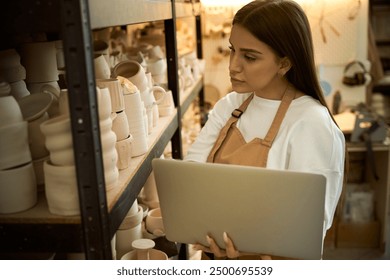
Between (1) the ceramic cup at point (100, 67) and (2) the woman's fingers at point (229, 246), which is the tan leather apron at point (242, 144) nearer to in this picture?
(2) the woman's fingers at point (229, 246)

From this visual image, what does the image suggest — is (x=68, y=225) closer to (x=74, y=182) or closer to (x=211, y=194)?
(x=74, y=182)

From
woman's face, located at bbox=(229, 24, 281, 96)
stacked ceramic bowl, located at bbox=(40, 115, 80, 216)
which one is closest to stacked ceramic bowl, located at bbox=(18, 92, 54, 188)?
stacked ceramic bowl, located at bbox=(40, 115, 80, 216)

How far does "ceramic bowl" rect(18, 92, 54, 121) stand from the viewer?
1.03m

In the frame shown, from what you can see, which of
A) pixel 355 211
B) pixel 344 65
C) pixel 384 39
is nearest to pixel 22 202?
pixel 355 211

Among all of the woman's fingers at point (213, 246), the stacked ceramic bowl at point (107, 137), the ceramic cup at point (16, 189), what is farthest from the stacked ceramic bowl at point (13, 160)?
the woman's fingers at point (213, 246)

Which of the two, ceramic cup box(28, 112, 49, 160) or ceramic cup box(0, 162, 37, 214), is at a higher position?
ceramic cup box(28, 112, 49, 160)

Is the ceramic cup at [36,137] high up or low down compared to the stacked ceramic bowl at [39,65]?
down

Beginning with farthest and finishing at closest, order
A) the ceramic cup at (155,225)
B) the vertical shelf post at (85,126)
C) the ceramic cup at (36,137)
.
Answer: the ceramic cup at (155,225) < the ceramic cup at (36,137) < the vertical shelf post at (85,126)

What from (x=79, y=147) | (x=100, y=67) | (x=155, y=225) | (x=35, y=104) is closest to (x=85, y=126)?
(x=79, y=147)

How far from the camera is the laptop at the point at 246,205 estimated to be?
3.25 ft

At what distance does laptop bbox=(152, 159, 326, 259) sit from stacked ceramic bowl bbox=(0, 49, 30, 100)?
0.37m

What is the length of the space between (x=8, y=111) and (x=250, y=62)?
61cm

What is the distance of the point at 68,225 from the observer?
0.92m

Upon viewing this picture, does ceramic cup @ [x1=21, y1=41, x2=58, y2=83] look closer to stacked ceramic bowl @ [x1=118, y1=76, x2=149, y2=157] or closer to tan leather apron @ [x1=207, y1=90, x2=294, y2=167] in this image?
stacked ceramic bowl @ [x1=118, y1=76, x2=149, y2=157]
